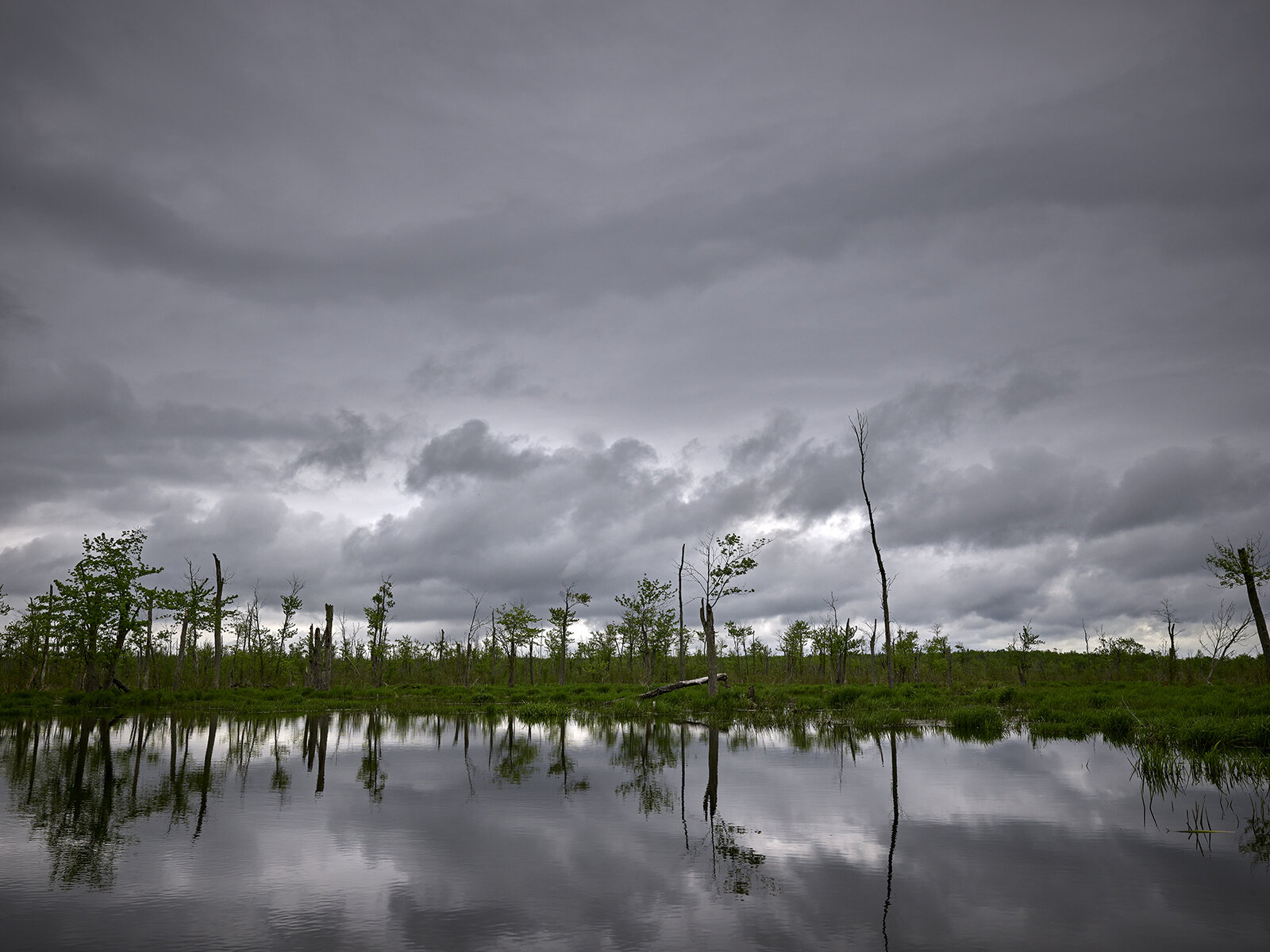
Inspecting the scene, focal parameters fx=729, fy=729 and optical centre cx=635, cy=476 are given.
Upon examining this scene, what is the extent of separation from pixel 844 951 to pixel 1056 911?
2750 mm

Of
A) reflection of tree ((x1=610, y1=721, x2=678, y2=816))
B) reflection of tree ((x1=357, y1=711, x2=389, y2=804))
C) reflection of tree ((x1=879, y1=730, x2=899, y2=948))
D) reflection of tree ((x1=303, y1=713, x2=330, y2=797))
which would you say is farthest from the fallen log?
reflection of tree ((x1=879, y1=730, x2=899, y2=948))

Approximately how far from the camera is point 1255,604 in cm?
4072

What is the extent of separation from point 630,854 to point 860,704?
26.1 meters

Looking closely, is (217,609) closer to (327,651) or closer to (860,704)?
(327,651)

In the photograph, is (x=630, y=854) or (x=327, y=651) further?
(x=327, y=651)

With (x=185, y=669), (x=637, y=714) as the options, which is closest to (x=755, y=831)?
(x=637, y=714)

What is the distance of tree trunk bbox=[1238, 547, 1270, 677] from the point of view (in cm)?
3853

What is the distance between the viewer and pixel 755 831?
35.8 feet

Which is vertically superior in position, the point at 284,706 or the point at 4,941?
the point at 4,941

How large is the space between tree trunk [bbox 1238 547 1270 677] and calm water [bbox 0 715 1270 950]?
96.9 ft

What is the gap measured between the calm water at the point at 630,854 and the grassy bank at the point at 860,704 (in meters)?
4.47

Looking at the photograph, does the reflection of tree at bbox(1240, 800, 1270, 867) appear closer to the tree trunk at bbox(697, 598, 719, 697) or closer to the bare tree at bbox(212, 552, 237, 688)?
the tree trunk at bbox(697, 598, 719, 697)

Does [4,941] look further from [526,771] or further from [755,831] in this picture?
[526,771]

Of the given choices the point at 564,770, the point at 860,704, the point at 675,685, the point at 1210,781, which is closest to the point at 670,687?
the point at 675,685
